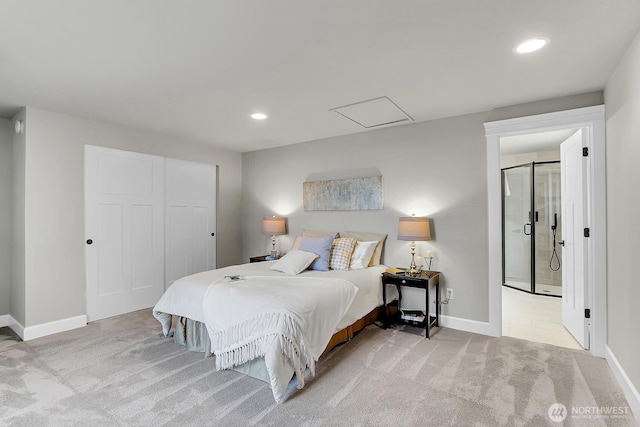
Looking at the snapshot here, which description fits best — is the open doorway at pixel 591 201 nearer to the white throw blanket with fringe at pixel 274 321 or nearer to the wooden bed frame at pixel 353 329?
the wooden bed frame at pixel 353 329

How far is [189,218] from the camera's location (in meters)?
4.68

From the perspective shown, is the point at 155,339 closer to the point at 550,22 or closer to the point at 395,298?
the point at 395,298

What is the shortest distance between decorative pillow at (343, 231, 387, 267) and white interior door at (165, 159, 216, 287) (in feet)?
7.37

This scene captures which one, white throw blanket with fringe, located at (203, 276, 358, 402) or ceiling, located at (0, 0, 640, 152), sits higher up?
ceiling, located at (0, 0, 640, 152)

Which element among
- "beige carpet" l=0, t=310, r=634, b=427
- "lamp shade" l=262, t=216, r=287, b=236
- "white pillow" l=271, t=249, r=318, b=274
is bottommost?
"beige carpet" l=0, t=310, r=634, b=427

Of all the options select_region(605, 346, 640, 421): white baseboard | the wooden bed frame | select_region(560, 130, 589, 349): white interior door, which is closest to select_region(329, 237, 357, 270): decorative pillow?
the wooden bed frame

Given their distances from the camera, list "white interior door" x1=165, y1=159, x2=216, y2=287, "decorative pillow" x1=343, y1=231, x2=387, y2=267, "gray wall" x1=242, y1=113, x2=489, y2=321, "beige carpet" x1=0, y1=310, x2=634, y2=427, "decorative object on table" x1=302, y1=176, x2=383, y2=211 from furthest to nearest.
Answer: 1. "white interior door" x1=165, y1=159, x2=216, y2=287
2. "decorative object on table" x1=302, y1=176, x2=383, y2=211
3. "decorative pillow" x1=343, y1=231, x2=387, y2=267
4. "gray wall" x1=242, y1=113, x2=489, y2=321
5. "beige carpet" x1=0, y1=310, x2=634, y2=427

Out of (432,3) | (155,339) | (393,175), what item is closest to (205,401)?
(155,339)

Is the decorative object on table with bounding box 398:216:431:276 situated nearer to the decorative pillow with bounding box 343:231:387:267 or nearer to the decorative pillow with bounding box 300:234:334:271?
the decorative pillow with bounding box 343:231:387:267

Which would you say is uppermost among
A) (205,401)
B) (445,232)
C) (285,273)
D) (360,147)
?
(360,147)

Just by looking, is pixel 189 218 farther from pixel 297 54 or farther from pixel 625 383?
pixel 625 383

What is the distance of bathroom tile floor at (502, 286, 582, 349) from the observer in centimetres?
315

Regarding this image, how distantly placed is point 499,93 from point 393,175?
1.41 meters

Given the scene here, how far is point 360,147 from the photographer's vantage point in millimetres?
4148
